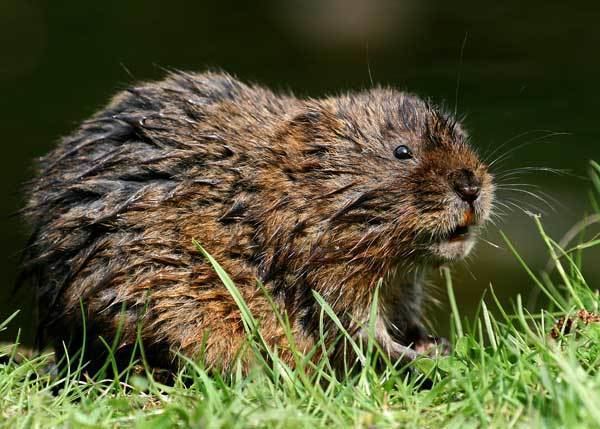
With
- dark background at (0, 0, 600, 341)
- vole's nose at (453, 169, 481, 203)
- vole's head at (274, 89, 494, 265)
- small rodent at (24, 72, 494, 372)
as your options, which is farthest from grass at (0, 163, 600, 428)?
dark background at (0, 0, 600, 341)

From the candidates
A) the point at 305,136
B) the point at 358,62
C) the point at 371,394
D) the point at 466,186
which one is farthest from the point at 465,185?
the point at 358,62

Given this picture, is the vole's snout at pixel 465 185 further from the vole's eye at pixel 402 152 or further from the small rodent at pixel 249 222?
the vole's eye at pixel 402 152

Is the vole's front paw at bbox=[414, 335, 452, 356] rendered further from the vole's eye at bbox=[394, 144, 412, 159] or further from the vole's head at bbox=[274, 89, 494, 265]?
the vole's eye at bbox=[394, 144, 412, 159]

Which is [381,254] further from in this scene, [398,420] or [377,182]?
[398,420]

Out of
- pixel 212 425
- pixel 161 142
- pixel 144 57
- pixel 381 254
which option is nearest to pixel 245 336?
pixel 381 254

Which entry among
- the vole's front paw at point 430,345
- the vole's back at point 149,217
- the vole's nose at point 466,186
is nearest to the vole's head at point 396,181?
the vole's nose at point 466,186

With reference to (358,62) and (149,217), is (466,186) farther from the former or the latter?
(358,62)
